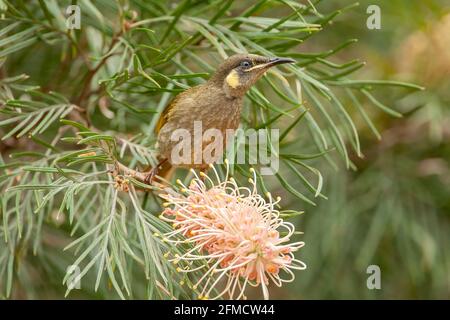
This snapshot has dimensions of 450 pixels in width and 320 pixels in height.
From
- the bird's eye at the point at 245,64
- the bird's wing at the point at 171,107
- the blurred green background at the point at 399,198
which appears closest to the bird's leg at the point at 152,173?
the bird's wing at the point at 171,107

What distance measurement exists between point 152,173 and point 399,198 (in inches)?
40.4

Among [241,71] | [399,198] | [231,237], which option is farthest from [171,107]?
[399,198]

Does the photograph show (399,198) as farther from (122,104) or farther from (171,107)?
(122,104)

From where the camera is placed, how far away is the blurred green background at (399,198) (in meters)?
2.17

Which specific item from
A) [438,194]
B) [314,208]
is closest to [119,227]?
[314,208]

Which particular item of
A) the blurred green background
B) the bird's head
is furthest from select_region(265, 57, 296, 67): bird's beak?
the blurred green background

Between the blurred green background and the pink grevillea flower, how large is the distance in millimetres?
923

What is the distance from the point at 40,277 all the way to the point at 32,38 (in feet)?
2.30

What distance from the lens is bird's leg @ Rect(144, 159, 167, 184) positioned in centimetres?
141

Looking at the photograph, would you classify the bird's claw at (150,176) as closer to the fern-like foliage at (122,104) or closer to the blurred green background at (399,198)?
the fern-like foliage at (122,104)

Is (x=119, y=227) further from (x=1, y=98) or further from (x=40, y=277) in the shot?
(x=40, y=277)

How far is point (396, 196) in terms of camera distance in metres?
2.21

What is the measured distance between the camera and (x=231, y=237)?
116 centimetres

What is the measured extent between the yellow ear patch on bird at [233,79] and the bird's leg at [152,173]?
22 centimetres
